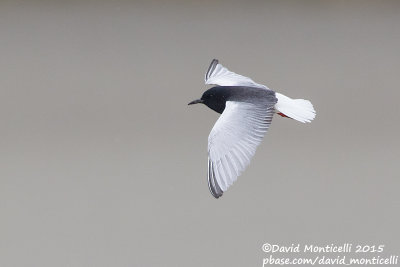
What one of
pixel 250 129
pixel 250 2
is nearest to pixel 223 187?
pixel 250 129

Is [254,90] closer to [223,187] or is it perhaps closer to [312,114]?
[312,114]

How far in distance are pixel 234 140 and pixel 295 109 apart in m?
0.23

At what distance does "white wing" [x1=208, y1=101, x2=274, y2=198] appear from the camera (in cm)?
170

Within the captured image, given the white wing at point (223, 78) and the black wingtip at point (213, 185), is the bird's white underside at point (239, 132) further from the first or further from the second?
the white wing at point (223, 78)

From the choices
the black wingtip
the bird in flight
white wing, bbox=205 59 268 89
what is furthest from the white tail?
the black wingtip

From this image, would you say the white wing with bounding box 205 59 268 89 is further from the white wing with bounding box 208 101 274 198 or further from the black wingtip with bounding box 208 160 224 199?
the black wingtip with bounding box 208 160 224 199

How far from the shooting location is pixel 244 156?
5.81ft

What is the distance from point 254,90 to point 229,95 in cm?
6

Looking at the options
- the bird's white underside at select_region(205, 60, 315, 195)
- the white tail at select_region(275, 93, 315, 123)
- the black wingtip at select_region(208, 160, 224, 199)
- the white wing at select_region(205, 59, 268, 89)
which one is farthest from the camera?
the white wing at select_region(205, 59, 268, 89)

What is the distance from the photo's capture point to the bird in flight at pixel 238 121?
173 cm

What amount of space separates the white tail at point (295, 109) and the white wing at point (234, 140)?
0.04 metres

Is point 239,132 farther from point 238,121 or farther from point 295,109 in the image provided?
point 295,109

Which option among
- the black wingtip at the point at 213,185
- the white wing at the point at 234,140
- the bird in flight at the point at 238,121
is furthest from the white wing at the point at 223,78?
the black wingtip at the point at 213,185

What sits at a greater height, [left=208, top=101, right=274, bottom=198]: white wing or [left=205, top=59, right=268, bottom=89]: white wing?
[left=205, top=59, right=268, bottom=89]: white wing
